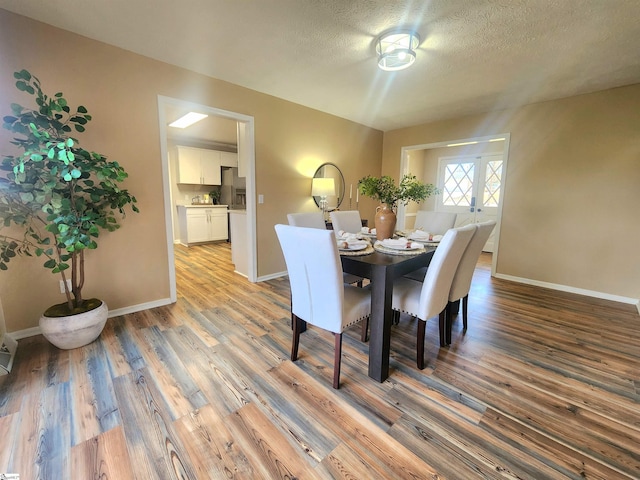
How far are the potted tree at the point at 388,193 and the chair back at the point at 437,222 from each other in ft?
2.98

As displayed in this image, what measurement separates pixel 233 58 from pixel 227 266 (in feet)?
9.44

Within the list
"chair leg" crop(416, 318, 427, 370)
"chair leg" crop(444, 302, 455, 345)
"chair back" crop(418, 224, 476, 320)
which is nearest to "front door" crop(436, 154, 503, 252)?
"chair leg" crop(444, 302, 455, 345)

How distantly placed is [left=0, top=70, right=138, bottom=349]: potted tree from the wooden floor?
27 cm

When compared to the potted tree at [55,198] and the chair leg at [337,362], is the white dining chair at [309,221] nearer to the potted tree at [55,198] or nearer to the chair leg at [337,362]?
the chair leg at [337,362]

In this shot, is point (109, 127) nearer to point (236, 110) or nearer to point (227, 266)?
point (236, 110)

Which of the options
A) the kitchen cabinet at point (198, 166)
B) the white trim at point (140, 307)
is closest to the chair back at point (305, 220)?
the white trim at point (140, 307)

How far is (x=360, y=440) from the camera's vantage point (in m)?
1.32

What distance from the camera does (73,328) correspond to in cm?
196

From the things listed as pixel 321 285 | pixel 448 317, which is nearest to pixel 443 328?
pixel 448 317

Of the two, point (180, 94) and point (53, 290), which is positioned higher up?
point (180, 94)

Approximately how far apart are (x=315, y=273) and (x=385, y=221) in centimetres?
101

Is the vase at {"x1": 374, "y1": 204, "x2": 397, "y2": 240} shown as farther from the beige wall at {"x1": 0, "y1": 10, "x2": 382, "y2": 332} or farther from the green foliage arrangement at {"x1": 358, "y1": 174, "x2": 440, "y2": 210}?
the beige wall at {"x1": 0, "y1": 10, "x2": 382, "y2": 332}

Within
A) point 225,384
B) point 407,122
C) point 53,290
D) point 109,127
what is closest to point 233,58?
point 109,127

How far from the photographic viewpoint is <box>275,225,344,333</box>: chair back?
1.49 meters
